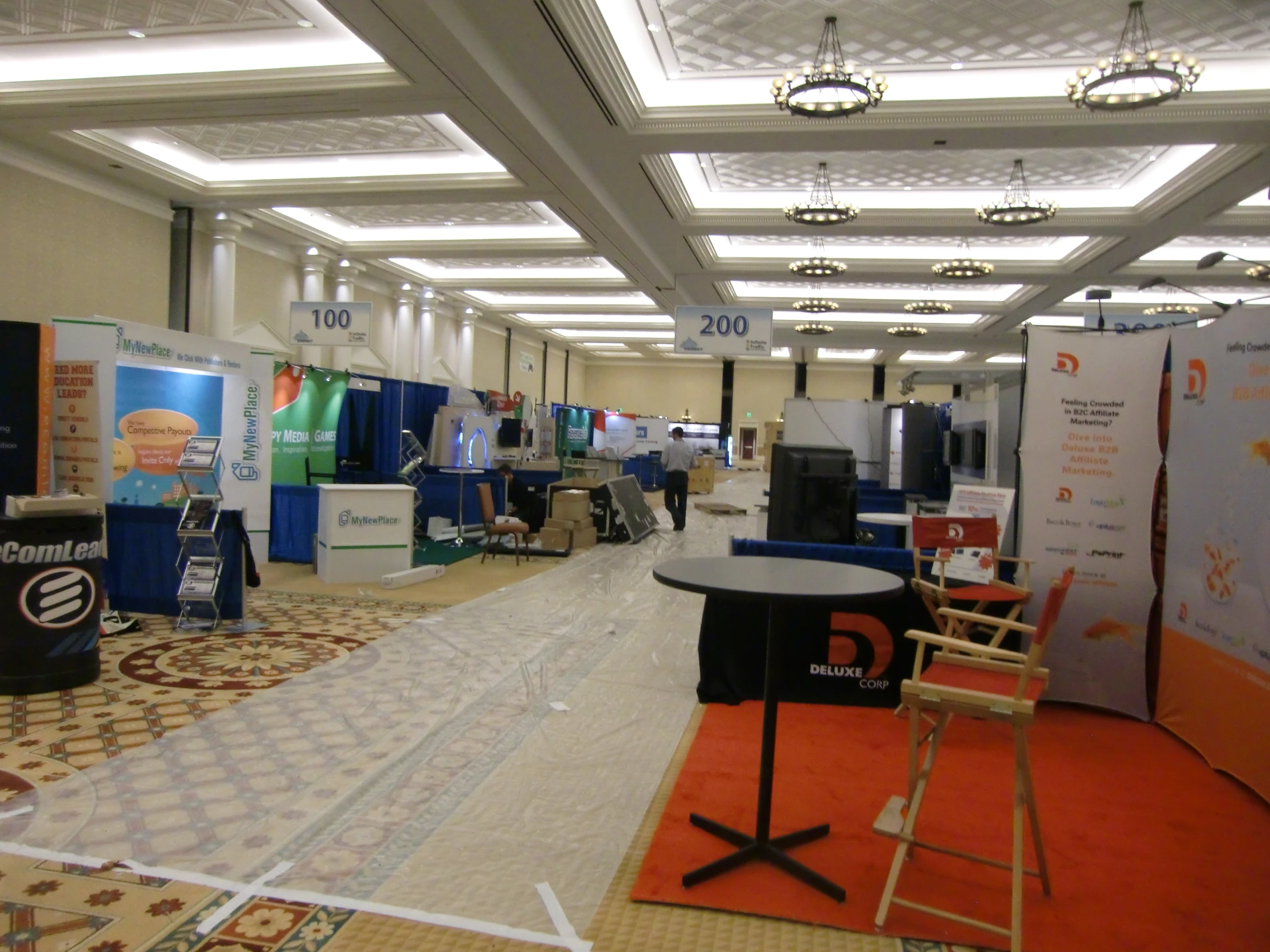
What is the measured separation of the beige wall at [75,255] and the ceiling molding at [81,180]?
0.06 m

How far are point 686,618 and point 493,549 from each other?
376 cm

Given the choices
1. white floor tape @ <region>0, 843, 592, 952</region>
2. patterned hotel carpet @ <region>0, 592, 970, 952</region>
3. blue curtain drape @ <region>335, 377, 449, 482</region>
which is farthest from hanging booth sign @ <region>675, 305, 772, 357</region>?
white floor tape @ <region>0, 843, 592, 952</region>

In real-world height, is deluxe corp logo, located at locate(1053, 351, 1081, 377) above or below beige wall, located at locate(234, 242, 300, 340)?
below

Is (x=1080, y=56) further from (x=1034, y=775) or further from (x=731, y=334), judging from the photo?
(x=1034, y=775)

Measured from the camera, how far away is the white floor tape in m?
2.16

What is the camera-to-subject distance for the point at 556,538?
971cm

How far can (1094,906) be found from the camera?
2.38 meters

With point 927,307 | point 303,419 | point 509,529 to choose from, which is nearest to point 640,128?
point 509,529

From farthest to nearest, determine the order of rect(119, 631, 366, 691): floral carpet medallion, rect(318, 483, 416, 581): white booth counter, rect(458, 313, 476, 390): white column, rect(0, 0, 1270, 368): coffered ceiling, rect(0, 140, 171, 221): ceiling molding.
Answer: rect(458, 313, 476, 390): white column, rect(0, 140, 171, 221): ceiling molding, rect(318, 483, 416, 581): white booth counter, rect(0, 0, 1270, 368): coffered ceiling, rect(119, 631, 366, 691): floral carpet medallion

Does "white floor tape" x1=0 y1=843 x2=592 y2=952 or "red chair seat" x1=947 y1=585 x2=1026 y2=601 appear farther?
"red chair seat" x1=947 y1=585 x2=1026 y2=601

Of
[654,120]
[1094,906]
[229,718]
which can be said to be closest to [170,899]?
[229,718]

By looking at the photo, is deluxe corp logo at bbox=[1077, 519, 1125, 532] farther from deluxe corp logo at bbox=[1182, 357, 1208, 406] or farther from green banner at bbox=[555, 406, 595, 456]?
green banner at bbox=[555, 406, 595, 456]

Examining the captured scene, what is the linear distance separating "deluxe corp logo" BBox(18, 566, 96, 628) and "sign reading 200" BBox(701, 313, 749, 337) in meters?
7.45

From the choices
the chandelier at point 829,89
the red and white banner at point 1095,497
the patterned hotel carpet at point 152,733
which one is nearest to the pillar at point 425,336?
the patterned hotel carpet at point 152,733
